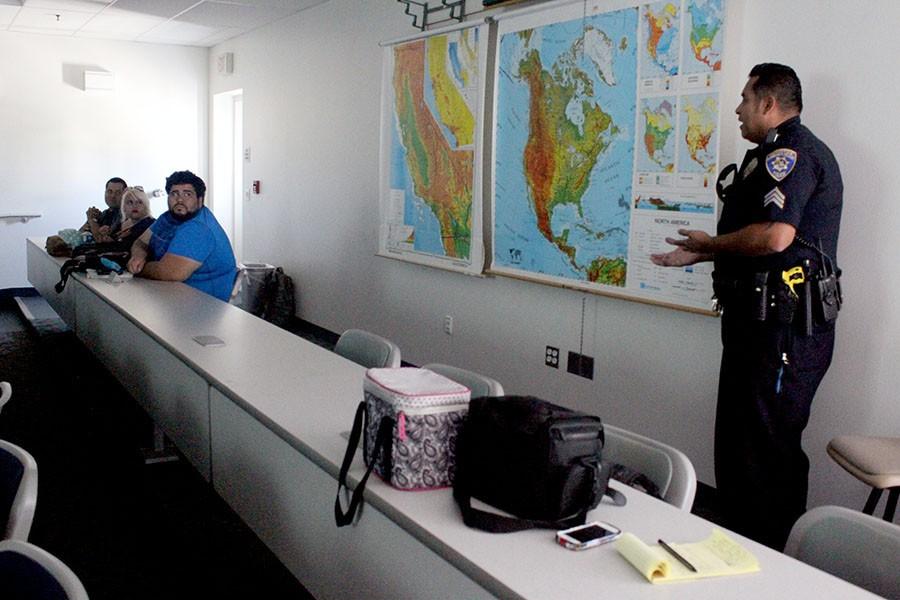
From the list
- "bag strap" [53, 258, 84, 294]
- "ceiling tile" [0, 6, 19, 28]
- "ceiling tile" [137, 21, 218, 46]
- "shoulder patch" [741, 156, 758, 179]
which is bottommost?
"bag strap" [53, 258, 84, 294]

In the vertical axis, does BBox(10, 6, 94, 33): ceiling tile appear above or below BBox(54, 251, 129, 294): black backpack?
above

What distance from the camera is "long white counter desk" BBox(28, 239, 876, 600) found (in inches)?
54.9

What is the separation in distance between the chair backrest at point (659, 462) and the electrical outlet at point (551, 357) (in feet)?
7.07

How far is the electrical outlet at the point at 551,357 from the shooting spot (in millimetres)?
4301

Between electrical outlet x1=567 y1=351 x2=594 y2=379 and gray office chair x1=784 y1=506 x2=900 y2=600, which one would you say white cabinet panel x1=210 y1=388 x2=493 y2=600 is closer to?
gray office chair x1=784 y1=506 x2=900 y2=600

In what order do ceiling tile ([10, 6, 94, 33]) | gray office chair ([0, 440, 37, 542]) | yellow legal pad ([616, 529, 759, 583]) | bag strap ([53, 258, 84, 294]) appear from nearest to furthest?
yellow legal pad ([616, 529, 759, 583]), gray office chair ([0, 440, 37, 542]), bag strap ([53, 258, 84, 294]), ceiling tile ([10, 6, 94, 33])

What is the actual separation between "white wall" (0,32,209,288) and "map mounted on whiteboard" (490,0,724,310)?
559cm

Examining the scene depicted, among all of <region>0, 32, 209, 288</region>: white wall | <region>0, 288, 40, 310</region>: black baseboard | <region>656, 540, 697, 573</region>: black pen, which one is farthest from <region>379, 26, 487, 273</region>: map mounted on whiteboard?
<region>0, 288, 40, 310</region>: black baseboard

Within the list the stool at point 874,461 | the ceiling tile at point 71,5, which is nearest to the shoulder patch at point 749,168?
the stool at point 874,461

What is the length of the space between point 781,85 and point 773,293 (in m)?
0.71

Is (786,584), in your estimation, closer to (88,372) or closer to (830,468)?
(830,468)

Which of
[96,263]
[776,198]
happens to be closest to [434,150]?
[96,263]

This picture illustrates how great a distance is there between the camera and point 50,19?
743 centimetres

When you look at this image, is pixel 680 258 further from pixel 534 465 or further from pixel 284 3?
pixel 284 3
